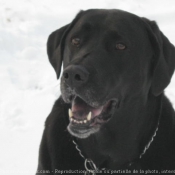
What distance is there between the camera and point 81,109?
2.39 meters

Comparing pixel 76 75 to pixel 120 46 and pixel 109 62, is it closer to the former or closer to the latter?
pixel 109 62

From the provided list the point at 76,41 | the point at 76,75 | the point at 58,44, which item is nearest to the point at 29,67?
the point at 58,44

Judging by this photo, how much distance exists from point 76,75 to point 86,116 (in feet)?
1.11

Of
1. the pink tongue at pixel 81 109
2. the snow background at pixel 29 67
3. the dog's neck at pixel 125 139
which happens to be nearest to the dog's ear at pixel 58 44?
the pink tongue at pixel 81 109

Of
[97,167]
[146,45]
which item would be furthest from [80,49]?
[97,167]

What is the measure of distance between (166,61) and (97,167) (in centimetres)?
88

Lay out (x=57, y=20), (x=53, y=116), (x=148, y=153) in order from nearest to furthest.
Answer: (x=148, y=153) → (x=53, y=116) → (x=57, y=20)

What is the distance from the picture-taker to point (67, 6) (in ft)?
24.4

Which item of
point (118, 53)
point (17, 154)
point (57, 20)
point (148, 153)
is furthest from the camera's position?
point (57, 20)

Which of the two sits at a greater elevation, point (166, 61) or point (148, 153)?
point (166, 61)

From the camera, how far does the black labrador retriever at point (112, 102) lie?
7.65 feet

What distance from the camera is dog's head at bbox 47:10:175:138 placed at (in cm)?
226

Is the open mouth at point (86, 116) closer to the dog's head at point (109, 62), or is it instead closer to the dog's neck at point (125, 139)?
the dog's head at point (109, 62)

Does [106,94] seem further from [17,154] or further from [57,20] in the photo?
[57,20]
